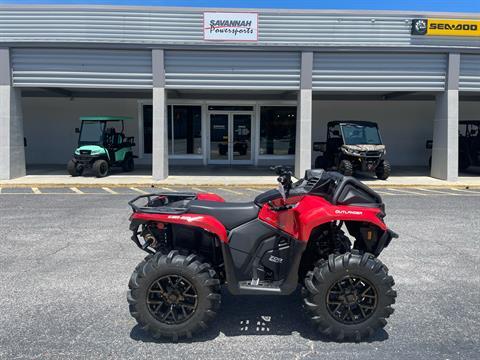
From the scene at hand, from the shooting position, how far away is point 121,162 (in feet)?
51.6

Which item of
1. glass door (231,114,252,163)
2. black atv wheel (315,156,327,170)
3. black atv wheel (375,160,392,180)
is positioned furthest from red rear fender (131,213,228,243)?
glass door (231,114,252,163)

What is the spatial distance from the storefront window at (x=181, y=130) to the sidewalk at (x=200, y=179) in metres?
2.47

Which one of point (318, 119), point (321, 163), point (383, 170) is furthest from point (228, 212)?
point (318, 119)

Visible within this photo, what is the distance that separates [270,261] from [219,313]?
84 centimetres

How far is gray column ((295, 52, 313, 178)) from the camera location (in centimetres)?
1379

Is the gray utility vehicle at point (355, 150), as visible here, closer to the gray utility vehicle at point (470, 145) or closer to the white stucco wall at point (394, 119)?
the white stucco wall at point (394, 119)

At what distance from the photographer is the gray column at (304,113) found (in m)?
13.8

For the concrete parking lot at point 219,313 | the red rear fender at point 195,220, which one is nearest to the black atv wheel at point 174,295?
the concrete parking lot at point 219,313

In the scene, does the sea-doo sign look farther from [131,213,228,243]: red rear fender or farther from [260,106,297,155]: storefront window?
[131,213,228,243]: red rear fender

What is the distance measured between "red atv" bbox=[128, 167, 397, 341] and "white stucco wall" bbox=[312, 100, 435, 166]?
16.3 m

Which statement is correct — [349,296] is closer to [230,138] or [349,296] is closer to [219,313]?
[219,313]

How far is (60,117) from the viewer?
1869 cm

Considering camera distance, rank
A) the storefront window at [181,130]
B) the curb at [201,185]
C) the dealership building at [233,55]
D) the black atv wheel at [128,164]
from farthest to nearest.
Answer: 1. the storefront window at [181,130]
2. the black atv wheel at [128,164]
3. the dealership building at [233,55]
4. the curb at [201,185]

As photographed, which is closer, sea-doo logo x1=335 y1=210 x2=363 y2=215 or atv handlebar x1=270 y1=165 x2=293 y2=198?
atv handlebar x1=270 y1=165 x2=293 y2=198
